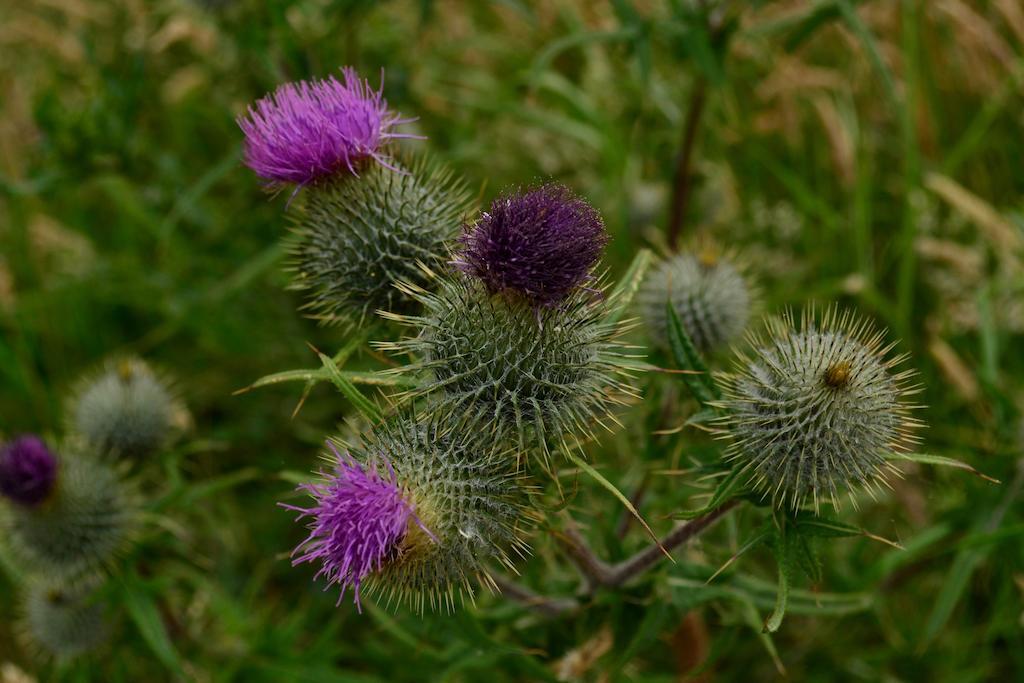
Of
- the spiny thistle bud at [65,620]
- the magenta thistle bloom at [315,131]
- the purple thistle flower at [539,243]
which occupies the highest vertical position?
the magenta thistle bloom at [315,131]

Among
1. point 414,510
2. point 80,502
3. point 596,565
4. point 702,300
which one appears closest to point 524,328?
point 414,510

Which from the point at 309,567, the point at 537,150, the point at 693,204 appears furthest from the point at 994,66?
the point at 309,567

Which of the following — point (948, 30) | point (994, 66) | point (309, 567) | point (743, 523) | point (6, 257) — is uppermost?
point (948, 30)

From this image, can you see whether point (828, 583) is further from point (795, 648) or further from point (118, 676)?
point (118, 676)

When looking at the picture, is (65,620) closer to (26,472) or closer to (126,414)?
(26,472)

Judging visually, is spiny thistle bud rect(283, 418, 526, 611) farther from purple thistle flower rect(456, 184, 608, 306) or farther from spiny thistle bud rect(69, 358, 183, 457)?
spiny thistle bud rect(69, 358, 183, 457)

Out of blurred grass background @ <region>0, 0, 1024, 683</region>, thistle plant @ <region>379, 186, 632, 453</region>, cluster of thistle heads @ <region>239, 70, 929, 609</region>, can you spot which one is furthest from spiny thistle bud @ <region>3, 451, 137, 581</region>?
thistle plant @ <region>379, 186, 632, 453</region>

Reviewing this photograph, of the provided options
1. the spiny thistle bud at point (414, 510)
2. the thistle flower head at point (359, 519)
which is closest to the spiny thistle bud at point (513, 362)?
the spiny thistle bud at point (414, 510)

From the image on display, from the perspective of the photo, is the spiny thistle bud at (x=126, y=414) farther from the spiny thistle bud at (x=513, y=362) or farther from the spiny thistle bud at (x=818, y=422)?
the spiny thistle bud at (x=818, y=422)
